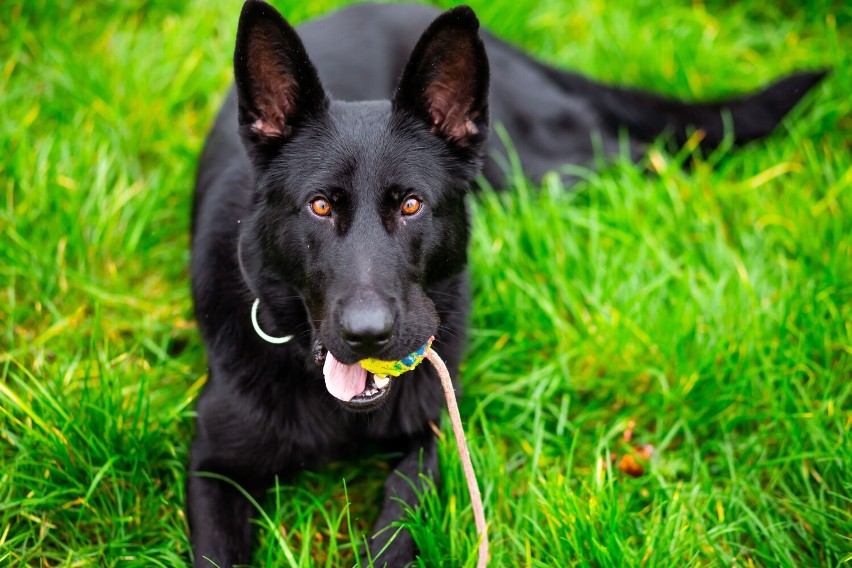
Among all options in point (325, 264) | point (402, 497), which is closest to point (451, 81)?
point (325, 264)

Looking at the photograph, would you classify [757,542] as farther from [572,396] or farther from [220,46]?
[220,46]

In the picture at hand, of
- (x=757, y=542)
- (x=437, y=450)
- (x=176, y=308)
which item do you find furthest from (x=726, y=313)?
(x=176, y=308)

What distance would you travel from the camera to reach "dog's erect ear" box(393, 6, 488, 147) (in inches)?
81.7

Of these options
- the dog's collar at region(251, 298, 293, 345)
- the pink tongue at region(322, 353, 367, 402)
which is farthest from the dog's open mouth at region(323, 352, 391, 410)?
the dog's collar at region(251, 298, 293, 345)

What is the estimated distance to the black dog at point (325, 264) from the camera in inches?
80.0

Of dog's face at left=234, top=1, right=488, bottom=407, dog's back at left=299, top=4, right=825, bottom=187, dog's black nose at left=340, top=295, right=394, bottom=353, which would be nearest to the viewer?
dog's black nose at left=340, top=295, right=394, bottom=353

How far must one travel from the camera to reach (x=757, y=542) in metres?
2.37

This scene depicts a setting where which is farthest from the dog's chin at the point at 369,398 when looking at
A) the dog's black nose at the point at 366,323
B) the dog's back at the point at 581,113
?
the dog's back at the point at 581,113

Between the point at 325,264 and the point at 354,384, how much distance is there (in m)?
0.35

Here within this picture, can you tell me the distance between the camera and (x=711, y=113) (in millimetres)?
3732

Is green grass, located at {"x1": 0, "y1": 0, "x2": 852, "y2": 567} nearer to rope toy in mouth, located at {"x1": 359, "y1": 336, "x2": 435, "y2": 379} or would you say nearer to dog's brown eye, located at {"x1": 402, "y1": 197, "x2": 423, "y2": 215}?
rope toy in mouth, located at {"x1": 359, "y1": 336, "x2": 435, "y2": 379}

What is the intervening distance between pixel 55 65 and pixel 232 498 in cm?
241

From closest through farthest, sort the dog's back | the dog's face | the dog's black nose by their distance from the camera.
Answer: the dog's black nose → the dog's face → the dog's back

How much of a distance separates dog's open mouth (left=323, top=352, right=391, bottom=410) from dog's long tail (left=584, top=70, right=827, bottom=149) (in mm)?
2197
